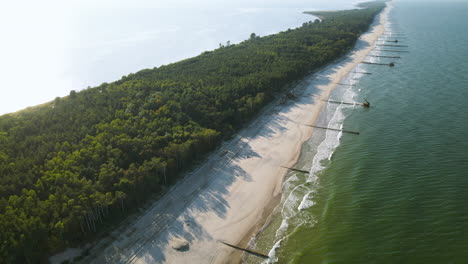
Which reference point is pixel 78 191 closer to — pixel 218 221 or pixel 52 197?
pixel 52 197

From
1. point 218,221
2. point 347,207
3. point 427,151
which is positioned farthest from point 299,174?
point 427,151

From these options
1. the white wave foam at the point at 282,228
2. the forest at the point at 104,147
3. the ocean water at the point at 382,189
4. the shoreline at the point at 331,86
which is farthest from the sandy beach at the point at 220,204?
the forest at the point at 104,147

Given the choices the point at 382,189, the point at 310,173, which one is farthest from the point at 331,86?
the point at 382,189

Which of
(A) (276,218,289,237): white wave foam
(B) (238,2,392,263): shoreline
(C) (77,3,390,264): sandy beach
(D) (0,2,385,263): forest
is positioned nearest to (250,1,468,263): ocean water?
(A) (276,218,289,237): white wave foam

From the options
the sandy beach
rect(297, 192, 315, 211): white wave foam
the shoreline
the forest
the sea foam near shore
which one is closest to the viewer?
the forest

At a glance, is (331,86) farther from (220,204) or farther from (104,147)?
(104,147)

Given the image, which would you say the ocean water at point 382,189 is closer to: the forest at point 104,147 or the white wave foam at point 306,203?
the white wave foam at point 306,203

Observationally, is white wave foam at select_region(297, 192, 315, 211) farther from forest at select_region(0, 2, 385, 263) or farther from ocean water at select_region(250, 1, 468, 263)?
forest at select_region(0, 2, 385, 263)
